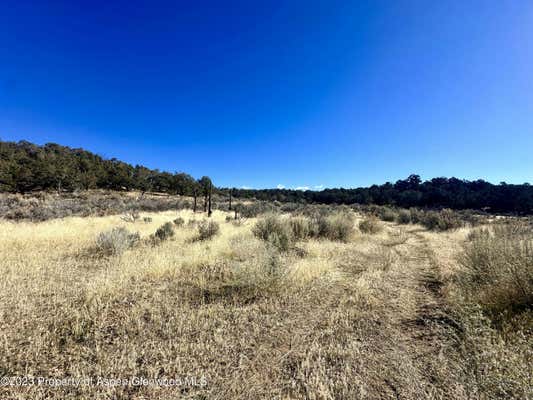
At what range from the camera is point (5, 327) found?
271 cm

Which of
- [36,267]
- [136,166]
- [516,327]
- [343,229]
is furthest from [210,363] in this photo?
[136,166]

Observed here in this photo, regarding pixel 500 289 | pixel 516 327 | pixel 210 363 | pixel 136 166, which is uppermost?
pixel 136 166

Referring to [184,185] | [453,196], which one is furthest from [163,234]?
[184,185]

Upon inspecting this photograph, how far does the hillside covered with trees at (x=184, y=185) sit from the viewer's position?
1435 inches

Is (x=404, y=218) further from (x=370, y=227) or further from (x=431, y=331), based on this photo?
(x=431, y=331)

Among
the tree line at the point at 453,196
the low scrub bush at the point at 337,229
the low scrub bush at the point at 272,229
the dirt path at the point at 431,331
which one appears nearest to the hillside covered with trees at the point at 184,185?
the tree line at the point at 453,196

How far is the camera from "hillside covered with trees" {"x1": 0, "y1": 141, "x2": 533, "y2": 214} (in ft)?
120

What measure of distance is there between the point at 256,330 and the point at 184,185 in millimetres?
65166

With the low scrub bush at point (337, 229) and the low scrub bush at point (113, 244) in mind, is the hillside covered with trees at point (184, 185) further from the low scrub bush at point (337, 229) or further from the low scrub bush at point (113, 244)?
the low scrub bush at point (113, 244)

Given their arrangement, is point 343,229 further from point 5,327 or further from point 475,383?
point 5,327

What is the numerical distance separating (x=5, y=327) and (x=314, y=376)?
3925 millimetres

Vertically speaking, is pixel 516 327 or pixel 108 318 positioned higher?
pixel 516 327

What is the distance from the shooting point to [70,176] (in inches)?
1839

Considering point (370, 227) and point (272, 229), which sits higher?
point (272, 229)
